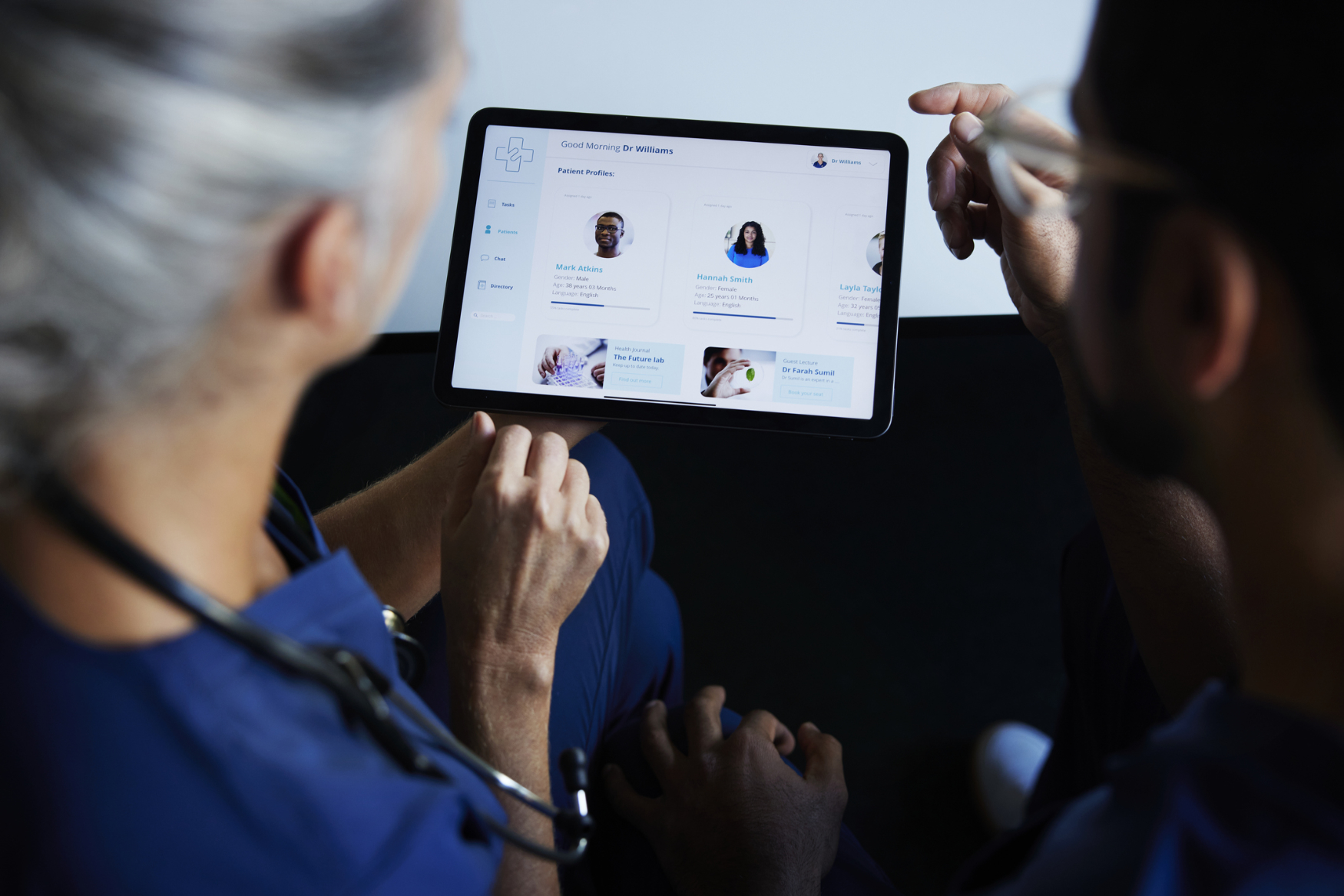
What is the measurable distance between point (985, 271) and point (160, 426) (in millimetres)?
962

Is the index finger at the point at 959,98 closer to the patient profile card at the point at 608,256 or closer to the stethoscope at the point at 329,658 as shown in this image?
the patient profile card at the point at 608,256

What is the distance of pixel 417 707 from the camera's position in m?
0.62

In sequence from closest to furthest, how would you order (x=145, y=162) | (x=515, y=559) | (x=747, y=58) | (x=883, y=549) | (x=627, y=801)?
(x=145, y=162), (x=515, y=559), (x=627, y=801), (x=747, y=58), (x=883, y=549)

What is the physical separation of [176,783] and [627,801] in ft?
1.84

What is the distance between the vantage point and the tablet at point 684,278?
0.94 metres

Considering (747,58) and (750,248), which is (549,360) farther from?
(747,58)

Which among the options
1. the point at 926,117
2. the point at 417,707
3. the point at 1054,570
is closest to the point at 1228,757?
the point at 417,707

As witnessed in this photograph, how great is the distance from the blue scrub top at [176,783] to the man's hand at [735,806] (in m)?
0.41

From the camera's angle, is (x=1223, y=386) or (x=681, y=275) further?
(x=681, y=275)

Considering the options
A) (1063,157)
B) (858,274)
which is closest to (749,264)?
(858,274)

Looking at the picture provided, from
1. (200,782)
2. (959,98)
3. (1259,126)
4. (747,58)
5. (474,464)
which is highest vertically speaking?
(747,58)

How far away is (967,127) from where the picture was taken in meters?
0.88

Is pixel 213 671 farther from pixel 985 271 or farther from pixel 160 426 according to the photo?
pixel 985 271

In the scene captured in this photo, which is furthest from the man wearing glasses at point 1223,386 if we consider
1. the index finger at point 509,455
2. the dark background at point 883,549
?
the dark background at point 883,549
